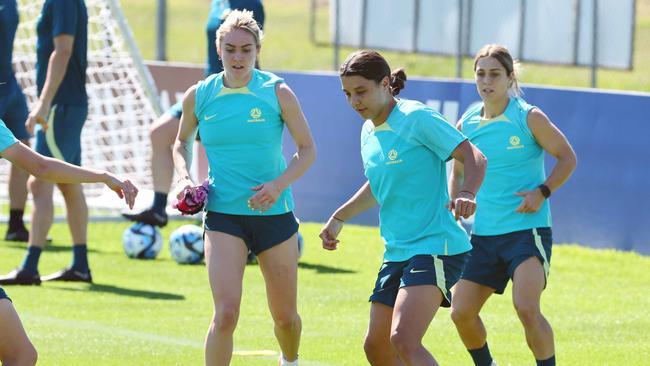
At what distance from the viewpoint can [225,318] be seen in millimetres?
7281

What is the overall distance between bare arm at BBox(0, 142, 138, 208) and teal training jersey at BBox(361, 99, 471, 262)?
50.0 inches

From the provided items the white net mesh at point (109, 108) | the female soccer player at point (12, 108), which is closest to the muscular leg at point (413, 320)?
the female soccer player at point (12, 108)

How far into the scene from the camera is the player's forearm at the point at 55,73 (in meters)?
11.0

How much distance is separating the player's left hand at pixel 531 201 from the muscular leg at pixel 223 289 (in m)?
1.49

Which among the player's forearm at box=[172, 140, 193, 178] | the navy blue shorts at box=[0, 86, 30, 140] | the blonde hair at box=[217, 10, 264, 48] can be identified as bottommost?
the navy blue shorts at box=[0, 86, 30, 140]

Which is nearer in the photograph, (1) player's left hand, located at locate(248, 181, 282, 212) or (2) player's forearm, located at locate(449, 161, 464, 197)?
(1) player's left hand, located at locate(248, 181, 282, 212)

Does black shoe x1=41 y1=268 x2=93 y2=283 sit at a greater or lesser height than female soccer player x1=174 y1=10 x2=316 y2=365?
lesser

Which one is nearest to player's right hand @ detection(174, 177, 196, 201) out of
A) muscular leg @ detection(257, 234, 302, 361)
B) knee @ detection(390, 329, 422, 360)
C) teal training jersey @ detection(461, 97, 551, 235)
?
muscular leg @ detection(257, 234, 302, 361)

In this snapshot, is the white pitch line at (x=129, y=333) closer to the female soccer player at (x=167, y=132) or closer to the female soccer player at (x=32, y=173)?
the female soccer player at (x=167, y=132)

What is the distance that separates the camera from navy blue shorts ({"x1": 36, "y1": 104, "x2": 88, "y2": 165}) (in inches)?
443

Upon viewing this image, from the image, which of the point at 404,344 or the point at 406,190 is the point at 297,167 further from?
the point at 404,344

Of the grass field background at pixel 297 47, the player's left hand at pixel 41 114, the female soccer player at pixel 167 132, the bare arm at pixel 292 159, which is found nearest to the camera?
the bare arm at pixel 292 159

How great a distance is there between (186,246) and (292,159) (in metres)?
5.26

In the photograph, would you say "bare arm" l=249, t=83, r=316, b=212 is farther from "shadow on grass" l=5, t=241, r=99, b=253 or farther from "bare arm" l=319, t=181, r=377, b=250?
"shadow on grass" l=5, t=241, r=99, b=253
